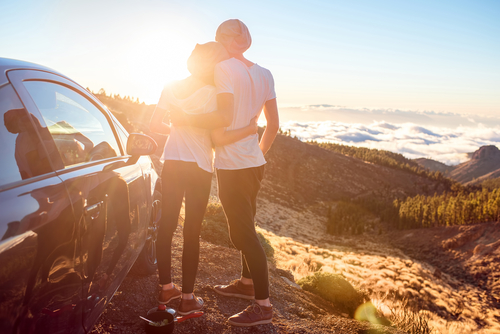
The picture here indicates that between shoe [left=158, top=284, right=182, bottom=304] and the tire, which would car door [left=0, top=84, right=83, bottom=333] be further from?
the tire

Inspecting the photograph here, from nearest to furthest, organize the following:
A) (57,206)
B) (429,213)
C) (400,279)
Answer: (57,206)
(400,279)
(429,213)

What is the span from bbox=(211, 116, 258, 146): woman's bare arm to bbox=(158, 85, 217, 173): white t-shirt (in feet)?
0.26

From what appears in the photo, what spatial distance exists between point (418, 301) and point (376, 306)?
4.59 metres

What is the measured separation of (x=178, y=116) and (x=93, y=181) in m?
0.76

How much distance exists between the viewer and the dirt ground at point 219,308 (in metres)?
2.71

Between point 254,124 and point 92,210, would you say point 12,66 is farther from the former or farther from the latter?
point 254,124

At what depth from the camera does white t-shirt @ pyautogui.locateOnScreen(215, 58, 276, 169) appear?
2.46m

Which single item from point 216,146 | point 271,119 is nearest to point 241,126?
point 216,146

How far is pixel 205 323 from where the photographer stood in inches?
112

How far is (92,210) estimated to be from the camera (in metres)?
1.73

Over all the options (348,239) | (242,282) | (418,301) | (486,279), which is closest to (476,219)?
(486,279)

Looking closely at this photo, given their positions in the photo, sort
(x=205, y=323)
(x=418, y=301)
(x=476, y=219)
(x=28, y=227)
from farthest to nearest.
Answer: (x=476, y=219) < (x=418, y=301) < (x=205, y=323) < (x=28, y=227)

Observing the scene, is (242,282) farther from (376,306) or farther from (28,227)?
(376,306)

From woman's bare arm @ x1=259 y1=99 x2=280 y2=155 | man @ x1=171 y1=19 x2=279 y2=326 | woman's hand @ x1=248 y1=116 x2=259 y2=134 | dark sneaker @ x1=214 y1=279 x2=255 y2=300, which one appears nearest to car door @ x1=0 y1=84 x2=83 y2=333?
man @ x1=171 y1=19 x2=279 y2=326
